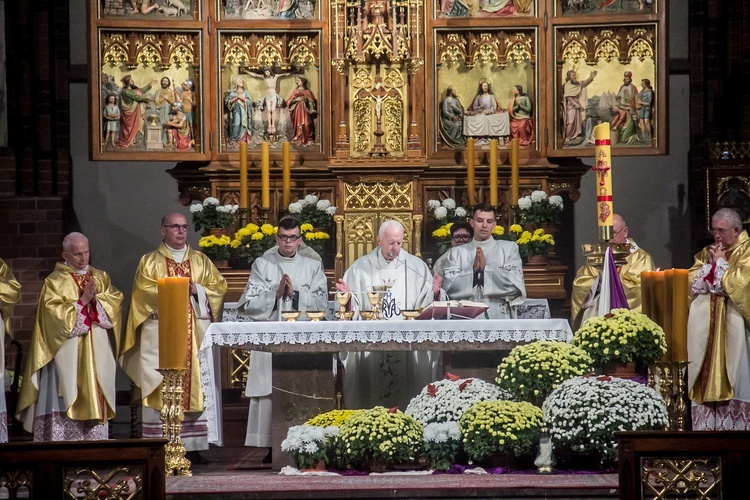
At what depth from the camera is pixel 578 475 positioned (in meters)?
7.58

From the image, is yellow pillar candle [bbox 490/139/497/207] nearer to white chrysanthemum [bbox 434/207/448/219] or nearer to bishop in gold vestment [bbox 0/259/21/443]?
white chrysanthemum [bbox 434/207/448/219]

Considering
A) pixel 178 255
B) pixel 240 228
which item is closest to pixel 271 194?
pixel 240 228

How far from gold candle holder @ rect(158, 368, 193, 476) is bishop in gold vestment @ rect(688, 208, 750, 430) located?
415 centimetres

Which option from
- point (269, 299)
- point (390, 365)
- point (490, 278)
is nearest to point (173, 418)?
point (390, 365)

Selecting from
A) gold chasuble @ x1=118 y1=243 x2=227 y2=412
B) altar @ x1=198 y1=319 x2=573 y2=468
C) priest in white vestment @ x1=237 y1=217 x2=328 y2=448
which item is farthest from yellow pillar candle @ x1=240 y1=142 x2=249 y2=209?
altar @ x1=198 y1=319 x2=573 y2=468

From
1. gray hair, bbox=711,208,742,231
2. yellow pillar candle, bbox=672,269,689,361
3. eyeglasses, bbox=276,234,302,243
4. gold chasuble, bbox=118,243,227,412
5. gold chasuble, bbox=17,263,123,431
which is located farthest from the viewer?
gold chasuble, bbox=118,243,227,412

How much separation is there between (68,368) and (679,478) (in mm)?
5348

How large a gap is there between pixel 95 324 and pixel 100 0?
3154 mm

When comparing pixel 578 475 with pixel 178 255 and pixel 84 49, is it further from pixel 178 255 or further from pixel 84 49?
pixel 84 49

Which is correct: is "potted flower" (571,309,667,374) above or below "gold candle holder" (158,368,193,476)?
above

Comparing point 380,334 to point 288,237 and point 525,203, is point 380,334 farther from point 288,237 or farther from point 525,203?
point 525,203

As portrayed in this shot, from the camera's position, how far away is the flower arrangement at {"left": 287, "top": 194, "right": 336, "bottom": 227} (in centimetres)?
1154

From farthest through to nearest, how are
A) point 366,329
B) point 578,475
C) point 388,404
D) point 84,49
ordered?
1. point 84,49
2. point 388,404
3. point 366,329
4. point 578,475

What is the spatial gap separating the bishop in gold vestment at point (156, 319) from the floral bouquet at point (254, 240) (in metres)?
0.50
